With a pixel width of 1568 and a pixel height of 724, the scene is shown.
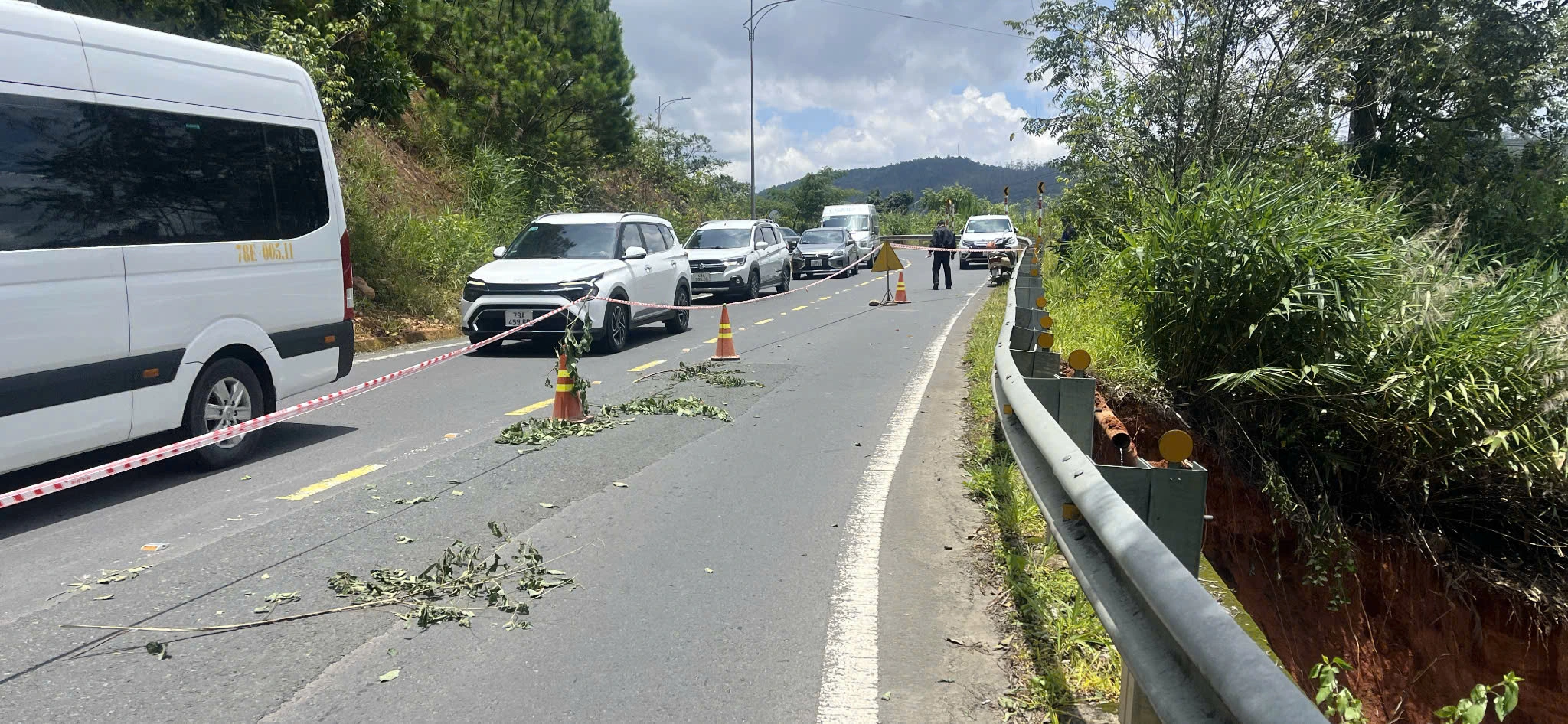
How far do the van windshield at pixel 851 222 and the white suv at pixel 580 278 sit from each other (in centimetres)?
2222

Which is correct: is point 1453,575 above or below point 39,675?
below

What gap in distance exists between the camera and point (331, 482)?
6387mm

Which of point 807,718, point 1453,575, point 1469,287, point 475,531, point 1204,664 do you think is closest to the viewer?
point 1204,664

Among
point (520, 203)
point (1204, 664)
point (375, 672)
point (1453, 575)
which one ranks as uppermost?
point (520, 203)

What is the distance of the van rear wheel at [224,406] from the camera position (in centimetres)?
664

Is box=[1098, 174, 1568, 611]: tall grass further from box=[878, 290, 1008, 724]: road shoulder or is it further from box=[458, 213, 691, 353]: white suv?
box=[458, 213, 691, 353]: white suv

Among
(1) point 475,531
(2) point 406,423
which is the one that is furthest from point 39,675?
(2) point 406,423

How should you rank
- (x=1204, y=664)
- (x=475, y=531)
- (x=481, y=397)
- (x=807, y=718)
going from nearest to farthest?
(x=1204, y=664)
(x=807, y=718)
(x=475, y=531)
(x=481, y=397)

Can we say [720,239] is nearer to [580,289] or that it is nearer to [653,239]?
[653,239]

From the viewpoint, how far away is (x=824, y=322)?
55.5 ft

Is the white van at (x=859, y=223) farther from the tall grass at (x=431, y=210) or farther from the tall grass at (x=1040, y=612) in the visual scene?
the tall grass at (x=1040, y=612)

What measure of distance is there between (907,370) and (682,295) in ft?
17.7

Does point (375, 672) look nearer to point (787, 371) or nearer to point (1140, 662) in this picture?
point (1140, 662)

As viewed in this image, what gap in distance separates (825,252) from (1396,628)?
25147 millimetres
